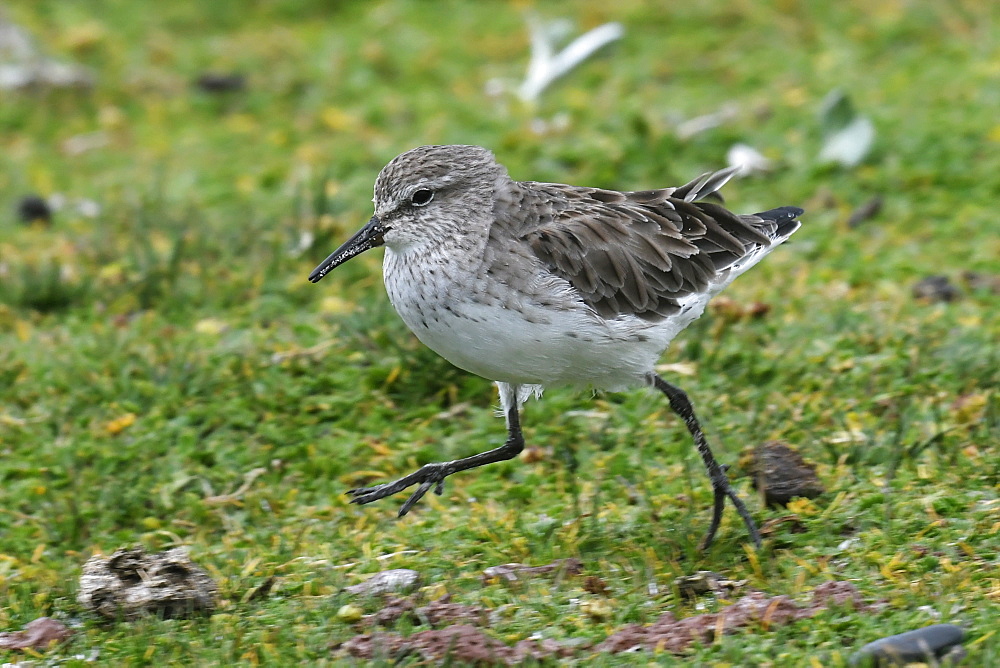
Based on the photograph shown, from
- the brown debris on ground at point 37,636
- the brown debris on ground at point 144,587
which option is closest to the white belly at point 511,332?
the brown debris on ground at point 144,587

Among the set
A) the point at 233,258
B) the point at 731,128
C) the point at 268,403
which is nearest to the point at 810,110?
the point at 731,128

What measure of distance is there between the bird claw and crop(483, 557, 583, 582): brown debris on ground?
19.7 inches

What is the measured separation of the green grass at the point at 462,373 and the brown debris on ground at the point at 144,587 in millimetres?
98

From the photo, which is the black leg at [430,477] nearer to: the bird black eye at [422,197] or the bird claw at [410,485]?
the bird claw at [410,485]

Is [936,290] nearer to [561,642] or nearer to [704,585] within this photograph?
[704,585]

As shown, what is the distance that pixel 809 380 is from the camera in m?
6.54

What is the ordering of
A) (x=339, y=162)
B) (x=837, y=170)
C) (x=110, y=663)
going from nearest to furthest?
1. (x=110, y=663)
2. (x=837, y=170)
3. (x=339, y=162)

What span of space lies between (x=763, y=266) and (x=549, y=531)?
10.5ft

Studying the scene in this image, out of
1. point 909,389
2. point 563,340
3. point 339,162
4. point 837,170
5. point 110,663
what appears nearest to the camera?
point 110,663

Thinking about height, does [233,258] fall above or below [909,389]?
above

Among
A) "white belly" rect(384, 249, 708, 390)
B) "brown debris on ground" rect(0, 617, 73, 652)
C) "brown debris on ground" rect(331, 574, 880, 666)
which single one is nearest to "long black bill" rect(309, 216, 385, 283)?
"white belly" rect(384, 249, 708, 390)

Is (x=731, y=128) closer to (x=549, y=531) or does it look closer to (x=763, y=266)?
(x=763, y=266)

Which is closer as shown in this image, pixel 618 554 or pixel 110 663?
pixel 110 663

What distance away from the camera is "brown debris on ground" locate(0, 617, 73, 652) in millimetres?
4816
